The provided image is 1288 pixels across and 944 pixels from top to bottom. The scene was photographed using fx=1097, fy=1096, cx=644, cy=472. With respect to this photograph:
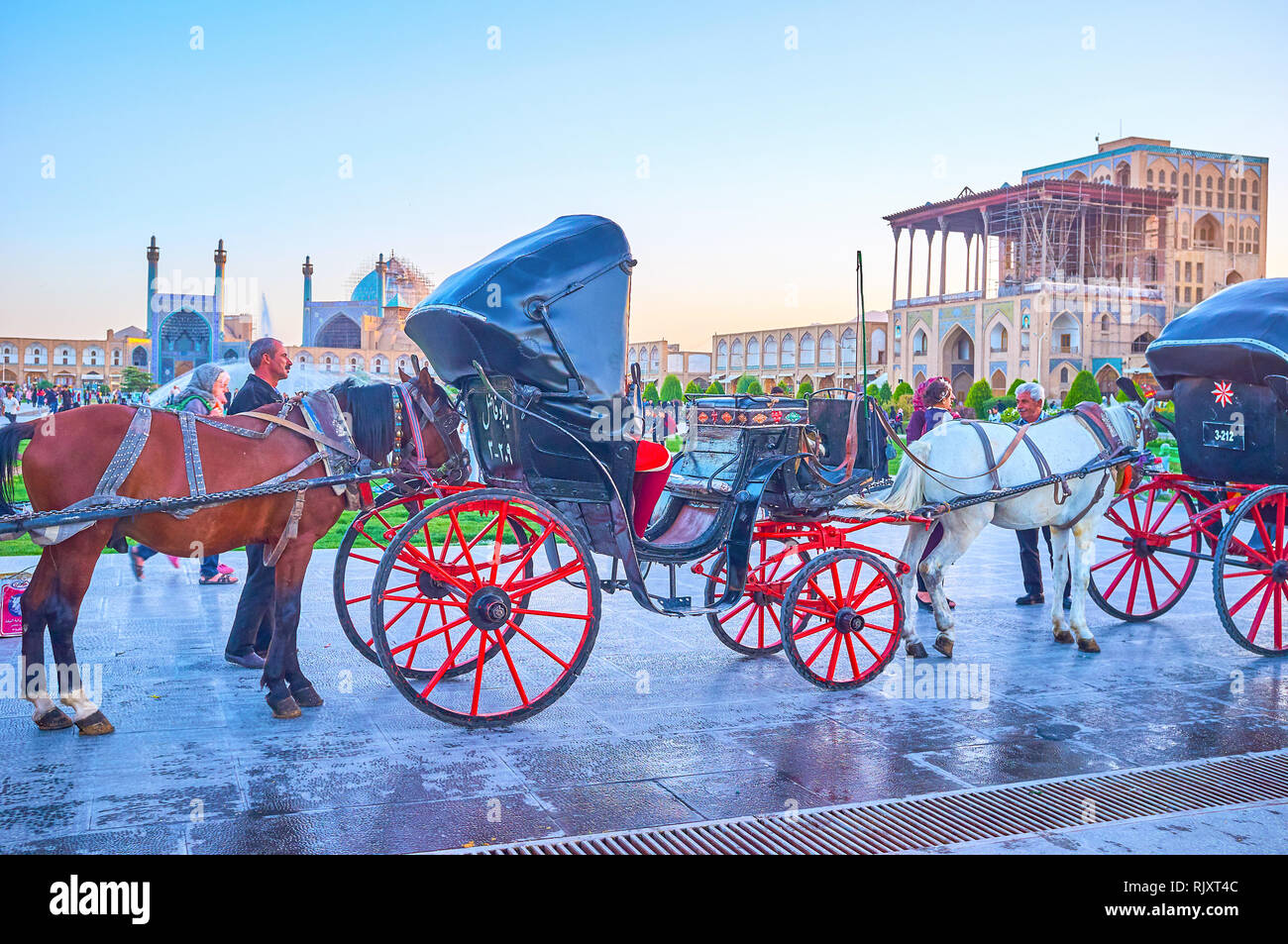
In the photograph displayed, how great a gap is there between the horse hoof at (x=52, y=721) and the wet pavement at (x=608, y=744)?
36 millimetres

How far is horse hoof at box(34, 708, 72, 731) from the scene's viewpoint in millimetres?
4219

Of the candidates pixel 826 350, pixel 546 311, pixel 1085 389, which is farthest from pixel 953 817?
pixel 826 350

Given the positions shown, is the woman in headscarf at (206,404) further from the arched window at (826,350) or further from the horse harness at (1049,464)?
the arched window at (826,350)

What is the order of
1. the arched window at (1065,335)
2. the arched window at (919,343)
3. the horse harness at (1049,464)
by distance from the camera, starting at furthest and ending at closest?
the arched window at (919,343), the arched window at (1065,335), the horse harness at (1049,464)

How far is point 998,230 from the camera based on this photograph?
48906 millimetres

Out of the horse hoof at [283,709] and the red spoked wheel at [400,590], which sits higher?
the red spoked wheel at [400,590]

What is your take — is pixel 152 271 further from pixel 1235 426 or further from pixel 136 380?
pixel 1235 426

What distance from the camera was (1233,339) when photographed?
19.0 ft

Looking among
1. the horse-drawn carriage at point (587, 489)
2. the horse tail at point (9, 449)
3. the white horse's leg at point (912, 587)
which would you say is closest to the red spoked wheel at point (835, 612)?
the horse-drawn carriage at point (587, 489)

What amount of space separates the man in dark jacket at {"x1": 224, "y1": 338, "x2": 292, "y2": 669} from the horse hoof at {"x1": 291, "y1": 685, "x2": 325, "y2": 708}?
74cm

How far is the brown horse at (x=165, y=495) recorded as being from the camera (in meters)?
4.15

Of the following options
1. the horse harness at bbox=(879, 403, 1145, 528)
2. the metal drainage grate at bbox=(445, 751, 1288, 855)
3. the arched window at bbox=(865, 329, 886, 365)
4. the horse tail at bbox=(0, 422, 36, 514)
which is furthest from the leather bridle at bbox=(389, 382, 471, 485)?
the arched window at bbox=(865, 329, 886, 365)
